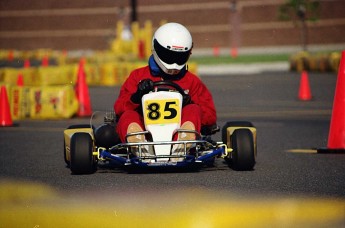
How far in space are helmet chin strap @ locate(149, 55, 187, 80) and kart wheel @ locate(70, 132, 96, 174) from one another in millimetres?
1065

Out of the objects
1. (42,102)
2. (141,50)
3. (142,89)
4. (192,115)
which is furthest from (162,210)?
(141,50)

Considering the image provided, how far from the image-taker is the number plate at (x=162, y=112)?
9641 mm

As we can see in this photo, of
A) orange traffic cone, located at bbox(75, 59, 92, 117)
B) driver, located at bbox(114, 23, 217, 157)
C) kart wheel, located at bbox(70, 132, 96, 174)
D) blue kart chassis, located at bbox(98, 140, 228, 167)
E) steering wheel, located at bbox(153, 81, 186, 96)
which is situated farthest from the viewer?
orange traffic cone, located at bbox(75, 59, 92, 117)

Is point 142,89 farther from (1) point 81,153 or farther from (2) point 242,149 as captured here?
(2) point 242,149

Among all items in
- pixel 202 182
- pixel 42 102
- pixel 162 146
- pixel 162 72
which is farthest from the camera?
pixel 42 102

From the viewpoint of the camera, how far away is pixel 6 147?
12.7 metres

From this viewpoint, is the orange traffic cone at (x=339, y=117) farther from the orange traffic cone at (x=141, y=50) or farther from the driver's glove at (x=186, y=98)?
the orange traffic cone at (x=141, y=50)

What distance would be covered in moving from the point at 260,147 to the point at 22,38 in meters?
58.2

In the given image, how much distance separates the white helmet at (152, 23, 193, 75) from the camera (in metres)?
10.2

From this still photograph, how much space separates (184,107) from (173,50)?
61 centimetres

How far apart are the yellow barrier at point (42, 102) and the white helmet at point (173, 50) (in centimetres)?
649

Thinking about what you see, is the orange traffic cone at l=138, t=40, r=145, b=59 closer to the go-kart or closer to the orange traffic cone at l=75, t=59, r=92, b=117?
the orange traffic cone at l=75, t=59, r=92, b=117

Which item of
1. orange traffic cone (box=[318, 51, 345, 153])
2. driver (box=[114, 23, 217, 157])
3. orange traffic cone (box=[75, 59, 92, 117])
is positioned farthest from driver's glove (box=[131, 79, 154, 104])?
orange traffic cone (box=[75, 59, 92, 117])

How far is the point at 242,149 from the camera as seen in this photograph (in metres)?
9.67
